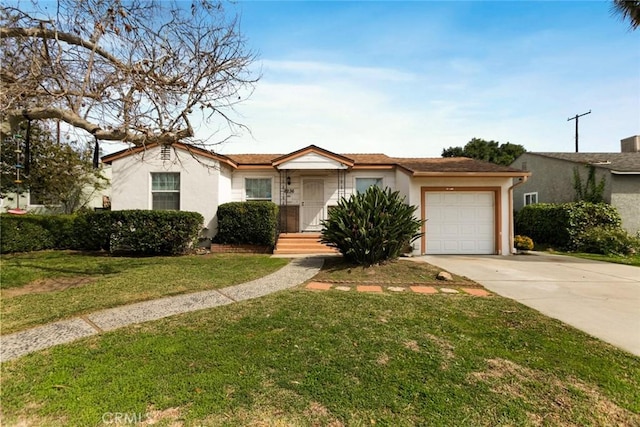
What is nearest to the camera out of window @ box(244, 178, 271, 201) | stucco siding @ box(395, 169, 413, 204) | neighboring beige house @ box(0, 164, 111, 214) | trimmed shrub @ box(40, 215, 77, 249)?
stucco siding @ box(395, 169, 413, 204)

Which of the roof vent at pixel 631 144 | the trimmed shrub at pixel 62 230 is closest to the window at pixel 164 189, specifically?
the trimmed shrub at pixel 62 230

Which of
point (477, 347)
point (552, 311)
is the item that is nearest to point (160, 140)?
point (477, 347)

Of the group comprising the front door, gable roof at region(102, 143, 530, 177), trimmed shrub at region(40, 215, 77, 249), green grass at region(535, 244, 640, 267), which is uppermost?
gable roof at region(102, 143, 530, 177)

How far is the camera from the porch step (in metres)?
10.9

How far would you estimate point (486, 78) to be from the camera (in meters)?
9.70

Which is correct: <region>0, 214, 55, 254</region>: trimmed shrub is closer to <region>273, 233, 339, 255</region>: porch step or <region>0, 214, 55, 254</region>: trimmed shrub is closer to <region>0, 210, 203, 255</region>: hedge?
<region>0, 210, 203, 255</region>: hedge

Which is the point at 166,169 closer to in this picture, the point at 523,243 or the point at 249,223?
the point at 249,223

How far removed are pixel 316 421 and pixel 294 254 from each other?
Answer: 27.8ft

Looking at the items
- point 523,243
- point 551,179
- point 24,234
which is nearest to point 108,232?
point 24,234

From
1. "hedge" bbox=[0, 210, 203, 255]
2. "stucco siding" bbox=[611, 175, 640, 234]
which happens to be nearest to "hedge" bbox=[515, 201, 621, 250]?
"stucco siding" bbox=[611, 175, 640, 234]

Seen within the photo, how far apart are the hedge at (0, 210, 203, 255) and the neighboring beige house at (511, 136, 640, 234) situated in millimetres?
17072

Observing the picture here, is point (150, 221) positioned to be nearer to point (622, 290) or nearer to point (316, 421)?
point (316, 421)

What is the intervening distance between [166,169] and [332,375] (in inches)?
449

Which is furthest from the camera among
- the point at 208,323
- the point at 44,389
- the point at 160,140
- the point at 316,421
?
the point at 160,140
